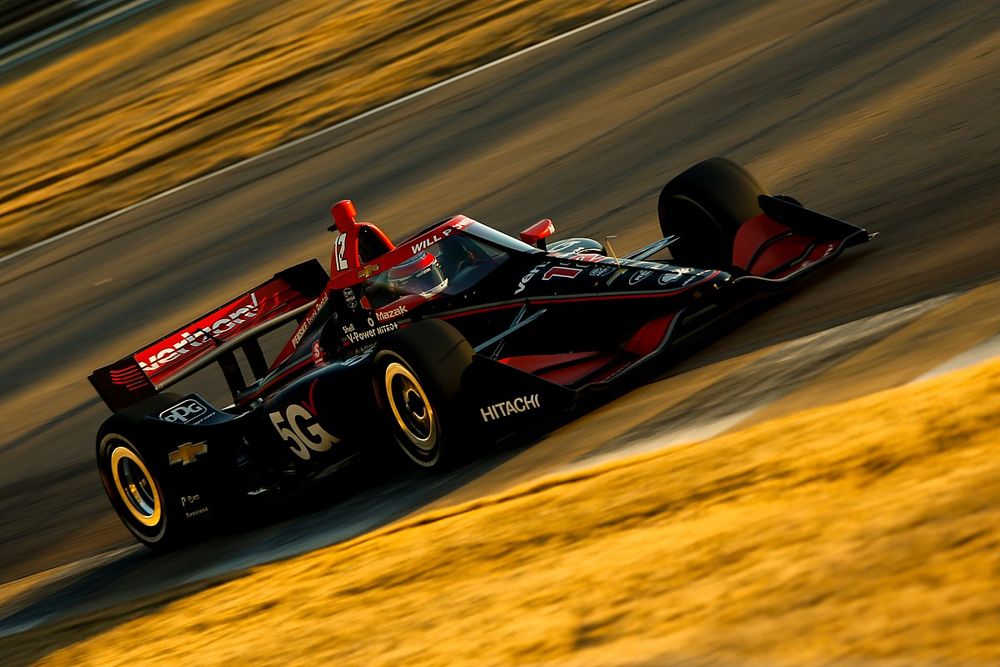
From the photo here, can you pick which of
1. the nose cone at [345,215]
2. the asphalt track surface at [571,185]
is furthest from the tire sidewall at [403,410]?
the nose cone at [345,215]

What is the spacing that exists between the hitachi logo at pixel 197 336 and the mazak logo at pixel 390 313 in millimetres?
1505

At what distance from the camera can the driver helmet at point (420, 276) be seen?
27.2 ft

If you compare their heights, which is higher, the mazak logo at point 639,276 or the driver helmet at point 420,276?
the driver helmet at point 420,276

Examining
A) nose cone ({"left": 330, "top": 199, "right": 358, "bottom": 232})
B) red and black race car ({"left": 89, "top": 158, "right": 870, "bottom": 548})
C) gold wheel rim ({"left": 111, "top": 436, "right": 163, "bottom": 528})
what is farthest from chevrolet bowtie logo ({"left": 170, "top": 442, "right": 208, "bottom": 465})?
nose cone ({"left": 330, "top": 199, "right": 358, "bottom": 232})

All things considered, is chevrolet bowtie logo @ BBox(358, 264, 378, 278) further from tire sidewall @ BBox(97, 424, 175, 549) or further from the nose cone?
tire sidewall @ BBox(97, 424, 175, 549)

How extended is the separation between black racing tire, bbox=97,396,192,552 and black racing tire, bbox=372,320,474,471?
1.73 metres

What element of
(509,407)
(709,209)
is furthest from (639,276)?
(509,407)

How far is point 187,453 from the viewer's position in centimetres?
855

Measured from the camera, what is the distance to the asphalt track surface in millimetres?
A: 8320

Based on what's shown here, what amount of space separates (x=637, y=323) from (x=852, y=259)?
5.81 feet

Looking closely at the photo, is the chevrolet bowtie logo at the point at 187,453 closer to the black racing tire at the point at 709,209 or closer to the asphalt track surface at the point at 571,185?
the asphalt track surface at the point at 571,185

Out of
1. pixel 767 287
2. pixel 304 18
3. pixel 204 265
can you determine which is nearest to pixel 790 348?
pixel 767 287

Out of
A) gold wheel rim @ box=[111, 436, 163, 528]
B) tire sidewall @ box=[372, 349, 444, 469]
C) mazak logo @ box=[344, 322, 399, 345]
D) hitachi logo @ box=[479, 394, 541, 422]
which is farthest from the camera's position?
gold wheel rim @ box=[111, 436, 163, 528]

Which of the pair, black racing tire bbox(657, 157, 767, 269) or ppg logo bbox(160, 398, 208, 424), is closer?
black racing tire bbox(657, 157, 767, 269)
